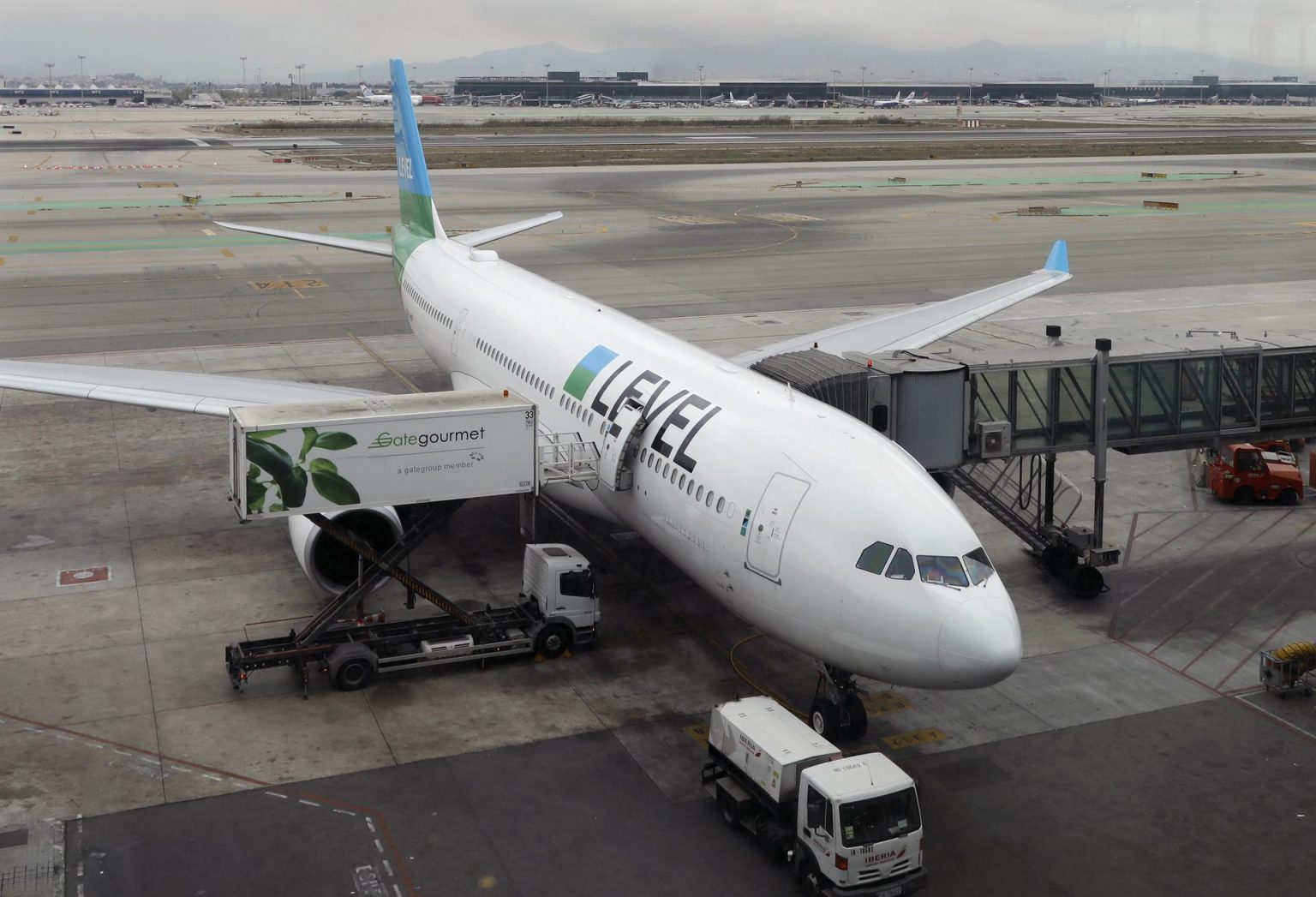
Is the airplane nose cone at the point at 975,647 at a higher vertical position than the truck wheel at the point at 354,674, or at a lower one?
higher

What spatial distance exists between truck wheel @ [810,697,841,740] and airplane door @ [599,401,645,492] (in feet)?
16.9

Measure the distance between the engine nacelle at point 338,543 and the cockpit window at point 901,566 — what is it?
9790 millimetres

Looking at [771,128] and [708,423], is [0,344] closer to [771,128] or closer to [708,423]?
[708,423]

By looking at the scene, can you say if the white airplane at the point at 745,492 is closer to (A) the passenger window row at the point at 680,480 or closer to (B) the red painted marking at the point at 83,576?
(A) the passenger window row at the point at 680,480

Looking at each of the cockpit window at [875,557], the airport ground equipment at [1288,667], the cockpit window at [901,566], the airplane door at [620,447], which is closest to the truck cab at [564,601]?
the airplane door at [620,447]

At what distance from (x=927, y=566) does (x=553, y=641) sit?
23.6ft

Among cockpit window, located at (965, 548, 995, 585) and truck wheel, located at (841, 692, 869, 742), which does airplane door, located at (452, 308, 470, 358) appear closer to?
truck wheel, located at (841, 692, 869, 742)

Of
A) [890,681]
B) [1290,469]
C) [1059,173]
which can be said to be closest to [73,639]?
[890,681]

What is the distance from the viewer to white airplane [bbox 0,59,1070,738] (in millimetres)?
16047

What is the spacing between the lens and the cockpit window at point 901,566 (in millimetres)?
16094

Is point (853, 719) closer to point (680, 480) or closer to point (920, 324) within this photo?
point (680, 480)

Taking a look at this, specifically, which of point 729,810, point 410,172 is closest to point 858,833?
point 729,810

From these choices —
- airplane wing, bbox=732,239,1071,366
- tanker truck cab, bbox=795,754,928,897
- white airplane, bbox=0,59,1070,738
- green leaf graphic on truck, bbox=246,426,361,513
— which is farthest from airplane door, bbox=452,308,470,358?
tanker truck cab, bbox=795,754,928,897

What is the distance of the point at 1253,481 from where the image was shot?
2958cm
